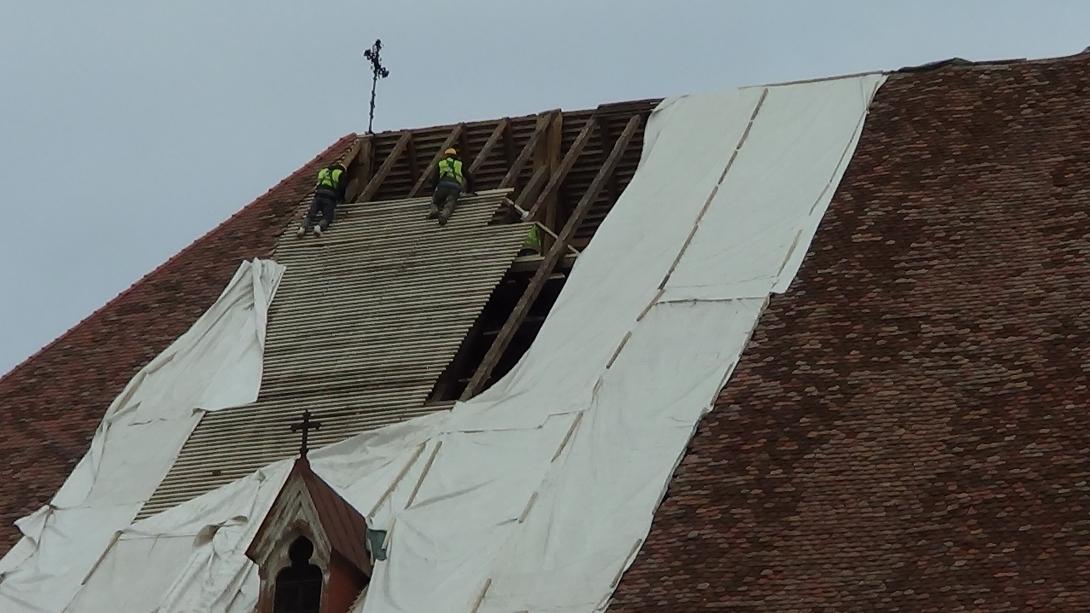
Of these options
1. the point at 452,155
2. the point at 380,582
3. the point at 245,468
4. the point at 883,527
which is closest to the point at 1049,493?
the point at 883,527

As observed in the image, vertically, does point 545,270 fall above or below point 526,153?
below

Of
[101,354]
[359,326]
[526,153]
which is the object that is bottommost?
[359,326]

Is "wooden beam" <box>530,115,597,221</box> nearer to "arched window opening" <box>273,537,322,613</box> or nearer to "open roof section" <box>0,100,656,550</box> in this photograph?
"open roof section" <box>0,100,656,550</box>

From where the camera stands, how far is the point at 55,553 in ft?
133

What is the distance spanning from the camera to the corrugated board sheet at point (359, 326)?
41562mm

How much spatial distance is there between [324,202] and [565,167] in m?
3.77

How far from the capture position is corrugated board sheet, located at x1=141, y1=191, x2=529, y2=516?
1636 inches

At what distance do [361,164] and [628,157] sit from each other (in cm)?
474

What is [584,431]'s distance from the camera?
3928cm

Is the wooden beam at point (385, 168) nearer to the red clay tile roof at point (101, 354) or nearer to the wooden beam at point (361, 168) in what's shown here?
the wooden beam at point (361, 168)

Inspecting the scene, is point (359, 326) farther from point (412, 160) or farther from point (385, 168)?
point (412, 160)

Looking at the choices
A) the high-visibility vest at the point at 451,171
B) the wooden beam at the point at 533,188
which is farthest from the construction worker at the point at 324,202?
the wooden beam at the point at 533,188

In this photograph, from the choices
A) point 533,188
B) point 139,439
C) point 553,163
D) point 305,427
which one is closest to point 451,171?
point 533,188

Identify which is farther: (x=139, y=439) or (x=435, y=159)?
(x=435, y=159)
